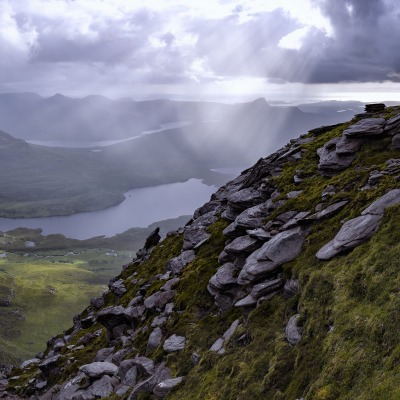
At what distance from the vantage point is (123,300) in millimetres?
50875

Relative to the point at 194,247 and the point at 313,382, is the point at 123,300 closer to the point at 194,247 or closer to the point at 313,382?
the point at 194,247

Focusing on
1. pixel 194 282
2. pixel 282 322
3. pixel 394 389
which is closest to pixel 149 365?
pixel 194 282

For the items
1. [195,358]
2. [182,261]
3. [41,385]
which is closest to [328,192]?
[195,358]

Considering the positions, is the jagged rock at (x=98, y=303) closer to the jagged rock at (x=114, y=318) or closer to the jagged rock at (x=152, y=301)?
the jagged rock at (x=114, y=318)

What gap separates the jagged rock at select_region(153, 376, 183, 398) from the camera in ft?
81.6

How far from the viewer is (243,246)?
99.2 ft

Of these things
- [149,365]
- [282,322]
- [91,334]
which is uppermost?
[282,322]

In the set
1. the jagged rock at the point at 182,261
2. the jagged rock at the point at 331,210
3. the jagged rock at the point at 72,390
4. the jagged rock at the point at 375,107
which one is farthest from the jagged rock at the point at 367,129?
the jagged rock at the point at 72,390

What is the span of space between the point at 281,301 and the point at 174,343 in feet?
31.9

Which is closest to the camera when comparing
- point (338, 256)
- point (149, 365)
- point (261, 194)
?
point (338, 256)

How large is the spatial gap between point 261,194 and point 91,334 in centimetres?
2760

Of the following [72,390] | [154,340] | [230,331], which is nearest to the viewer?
[230,331]

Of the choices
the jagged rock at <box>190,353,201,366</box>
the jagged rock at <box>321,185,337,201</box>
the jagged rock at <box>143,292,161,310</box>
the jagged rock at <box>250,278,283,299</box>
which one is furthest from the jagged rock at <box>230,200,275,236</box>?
the jagged rock at <box>190,353,201,366</box>

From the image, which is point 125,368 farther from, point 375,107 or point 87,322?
point 375,107
